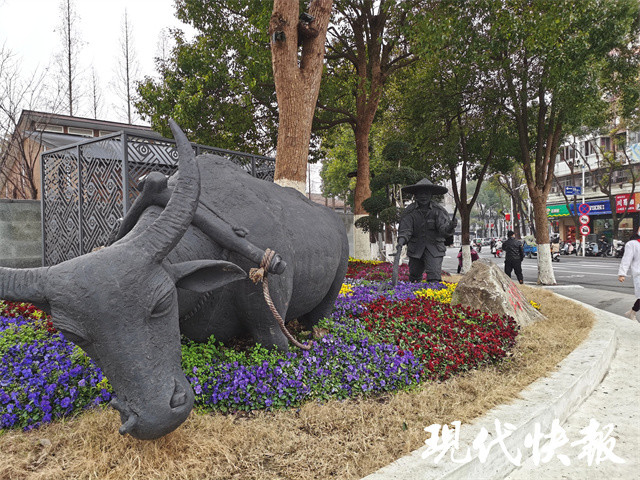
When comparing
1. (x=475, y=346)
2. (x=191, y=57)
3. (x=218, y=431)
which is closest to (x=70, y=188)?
(x=191, y=57)

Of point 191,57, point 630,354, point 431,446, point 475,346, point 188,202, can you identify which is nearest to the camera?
point 188,202

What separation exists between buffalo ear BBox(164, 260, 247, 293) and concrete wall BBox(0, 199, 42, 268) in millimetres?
7637

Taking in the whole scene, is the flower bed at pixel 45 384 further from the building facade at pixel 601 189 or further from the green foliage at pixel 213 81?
the building facade at pixel 601 189

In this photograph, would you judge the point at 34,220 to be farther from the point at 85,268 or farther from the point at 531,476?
the point at 531,476

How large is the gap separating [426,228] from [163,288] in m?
7.03

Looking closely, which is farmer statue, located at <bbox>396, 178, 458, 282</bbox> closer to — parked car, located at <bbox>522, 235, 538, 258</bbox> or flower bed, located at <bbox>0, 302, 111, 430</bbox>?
flower bed, located at <bbox>0, 302, 111, 430</bbox>

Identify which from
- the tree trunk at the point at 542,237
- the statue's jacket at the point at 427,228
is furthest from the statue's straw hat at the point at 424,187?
the tree trunk at the point at 542,237

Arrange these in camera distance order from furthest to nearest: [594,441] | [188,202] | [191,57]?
[191,57]
[594,441]
[188,202]

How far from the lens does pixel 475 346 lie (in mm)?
4664

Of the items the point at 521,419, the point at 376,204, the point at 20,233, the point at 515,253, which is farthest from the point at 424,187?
the point at 20,233

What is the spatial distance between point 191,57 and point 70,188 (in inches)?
233

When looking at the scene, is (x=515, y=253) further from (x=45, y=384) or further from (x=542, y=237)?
(x=45, y=384)

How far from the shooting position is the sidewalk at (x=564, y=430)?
8.47ft

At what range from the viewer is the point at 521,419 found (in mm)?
3162
